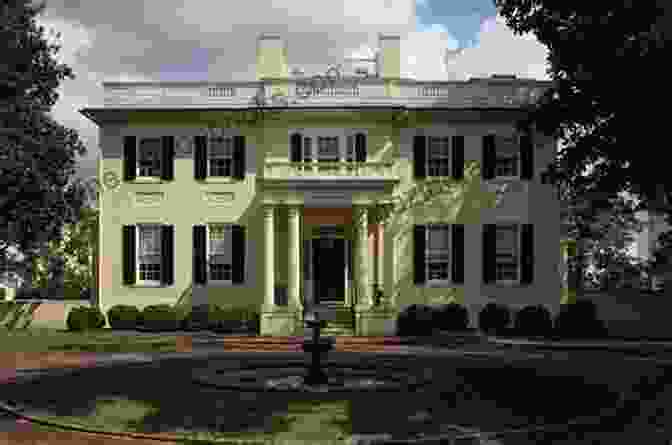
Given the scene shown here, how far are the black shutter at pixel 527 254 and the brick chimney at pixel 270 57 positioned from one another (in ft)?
39.8

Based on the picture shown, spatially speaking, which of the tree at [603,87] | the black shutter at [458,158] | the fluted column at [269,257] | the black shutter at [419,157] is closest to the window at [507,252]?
the black shutter at [458,158]

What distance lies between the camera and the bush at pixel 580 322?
32781 millimetres

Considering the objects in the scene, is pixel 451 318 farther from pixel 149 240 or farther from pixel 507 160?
pixel 149 240

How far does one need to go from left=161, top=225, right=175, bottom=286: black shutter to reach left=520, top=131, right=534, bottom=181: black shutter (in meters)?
14.9

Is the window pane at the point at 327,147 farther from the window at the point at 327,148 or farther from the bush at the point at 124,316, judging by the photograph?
the bush at the point at 124,316

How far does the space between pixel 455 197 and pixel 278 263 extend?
788 cm

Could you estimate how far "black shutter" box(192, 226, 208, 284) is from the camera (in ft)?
113

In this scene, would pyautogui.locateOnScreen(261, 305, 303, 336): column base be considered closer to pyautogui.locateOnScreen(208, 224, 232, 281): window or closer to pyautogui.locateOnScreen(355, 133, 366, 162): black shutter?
pyautogui.locateOnScreen(208, 224, 232, 281): window

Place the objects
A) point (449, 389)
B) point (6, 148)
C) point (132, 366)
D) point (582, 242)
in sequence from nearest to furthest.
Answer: point (449, 389) < point (132, 366) < point (6, 148) < point (582, 242)

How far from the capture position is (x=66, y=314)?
1407 inches

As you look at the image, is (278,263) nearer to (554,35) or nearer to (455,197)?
(455,197)

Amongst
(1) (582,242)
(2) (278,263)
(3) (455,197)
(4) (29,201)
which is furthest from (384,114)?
(1) (582,242)

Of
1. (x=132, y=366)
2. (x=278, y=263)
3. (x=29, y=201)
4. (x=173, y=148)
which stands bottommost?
(x=132, y=366)

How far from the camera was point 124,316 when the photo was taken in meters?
34.2
